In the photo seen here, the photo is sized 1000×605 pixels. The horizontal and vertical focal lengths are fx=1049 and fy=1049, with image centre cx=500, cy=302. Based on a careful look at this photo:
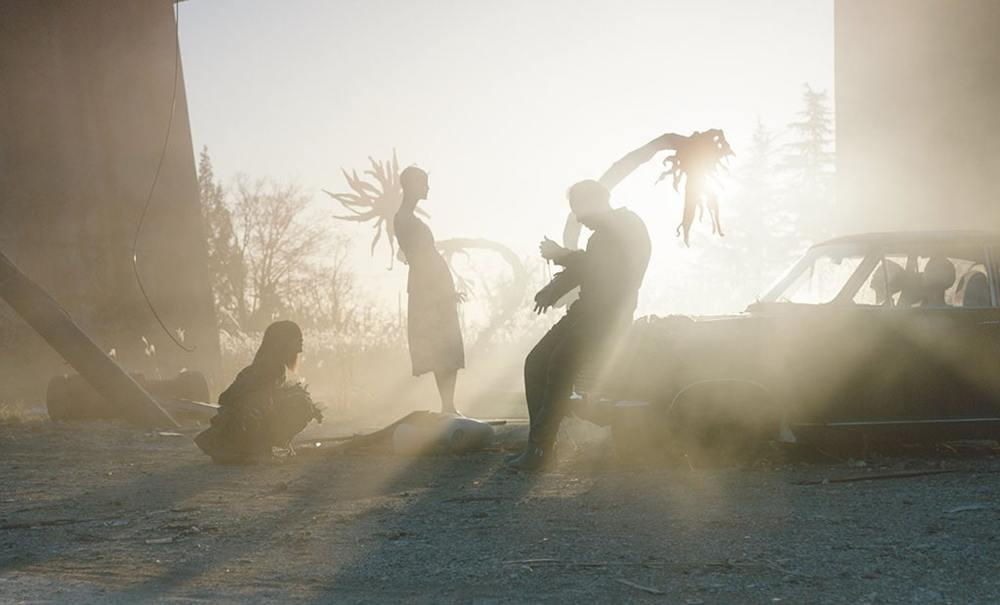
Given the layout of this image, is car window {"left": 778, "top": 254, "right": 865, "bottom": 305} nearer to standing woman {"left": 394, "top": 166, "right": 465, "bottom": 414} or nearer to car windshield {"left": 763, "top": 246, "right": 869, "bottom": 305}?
car windshield {"left": 763, "top": 246, "right": 869, "bottom": 305}

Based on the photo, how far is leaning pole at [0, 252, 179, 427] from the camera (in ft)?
32.7

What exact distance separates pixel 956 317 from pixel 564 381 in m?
2.64

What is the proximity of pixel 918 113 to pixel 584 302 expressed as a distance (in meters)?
11.6

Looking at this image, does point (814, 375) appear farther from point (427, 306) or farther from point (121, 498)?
point (121, 498)

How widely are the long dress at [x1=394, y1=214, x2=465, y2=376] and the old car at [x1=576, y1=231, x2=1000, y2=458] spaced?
229 cm

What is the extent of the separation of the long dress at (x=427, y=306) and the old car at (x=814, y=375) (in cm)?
229

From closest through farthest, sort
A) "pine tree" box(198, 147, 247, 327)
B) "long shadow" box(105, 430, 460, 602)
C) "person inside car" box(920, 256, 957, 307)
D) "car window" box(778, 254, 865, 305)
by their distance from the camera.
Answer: "long shadow" box(105, 430, 460, 602), "car window" box(778, 254, 865, 305), "person inside car" box(920, 256, 957, 307), "pine tree" box(198, 147, 247, 327)

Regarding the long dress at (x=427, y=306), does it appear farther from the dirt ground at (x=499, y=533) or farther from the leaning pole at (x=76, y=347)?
the leaning pole at (x=76, y=347)

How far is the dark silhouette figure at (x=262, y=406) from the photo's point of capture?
7242 millimetres

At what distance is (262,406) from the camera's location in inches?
288

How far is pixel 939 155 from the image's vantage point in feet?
51.0

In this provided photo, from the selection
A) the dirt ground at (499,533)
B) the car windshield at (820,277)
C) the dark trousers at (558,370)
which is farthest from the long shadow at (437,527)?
the car windshield at (820,277)

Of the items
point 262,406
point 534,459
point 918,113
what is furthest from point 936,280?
point 918,113

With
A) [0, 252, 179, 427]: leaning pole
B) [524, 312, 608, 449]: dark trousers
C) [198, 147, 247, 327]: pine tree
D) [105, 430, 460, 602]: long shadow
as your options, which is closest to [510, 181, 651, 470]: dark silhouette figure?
[524, 312, 608, 449]: dark trousers
